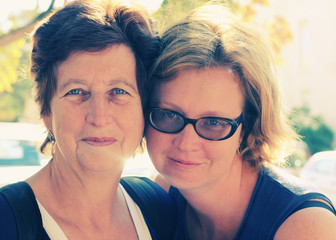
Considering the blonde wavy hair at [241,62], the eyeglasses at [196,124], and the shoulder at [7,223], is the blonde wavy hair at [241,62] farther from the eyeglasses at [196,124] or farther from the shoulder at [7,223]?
the shoulder at [7,223]

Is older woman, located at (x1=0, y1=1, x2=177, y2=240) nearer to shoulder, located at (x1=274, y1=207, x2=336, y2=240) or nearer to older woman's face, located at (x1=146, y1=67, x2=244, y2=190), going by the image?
older woman's face, located at (x1=146, y1=67, x2=244, y2=190)

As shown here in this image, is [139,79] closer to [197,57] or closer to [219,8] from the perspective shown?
[197,57]

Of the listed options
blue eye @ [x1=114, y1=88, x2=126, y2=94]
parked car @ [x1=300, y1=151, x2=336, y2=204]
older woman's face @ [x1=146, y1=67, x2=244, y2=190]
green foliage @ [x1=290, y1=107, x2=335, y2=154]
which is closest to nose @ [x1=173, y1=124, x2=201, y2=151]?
older woman's face @ [x1=146, y1=67, x2=244, y2=190]

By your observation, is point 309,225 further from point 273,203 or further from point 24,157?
point 24,157

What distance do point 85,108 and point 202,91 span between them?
0.70 meters

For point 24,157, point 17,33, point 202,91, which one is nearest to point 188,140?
point 202,91

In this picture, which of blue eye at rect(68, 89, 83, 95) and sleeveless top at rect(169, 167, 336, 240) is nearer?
blue eye at rect(68, 89, 83, 95)

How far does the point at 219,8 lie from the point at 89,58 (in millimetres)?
1185

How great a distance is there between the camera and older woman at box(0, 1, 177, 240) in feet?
6.14

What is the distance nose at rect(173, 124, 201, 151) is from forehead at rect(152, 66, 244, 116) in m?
0.12

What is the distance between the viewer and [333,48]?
1524 centimetres

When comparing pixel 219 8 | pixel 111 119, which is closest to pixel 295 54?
pixel 219 8

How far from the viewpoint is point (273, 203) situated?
222cm

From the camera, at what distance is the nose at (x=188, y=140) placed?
2221 mm
